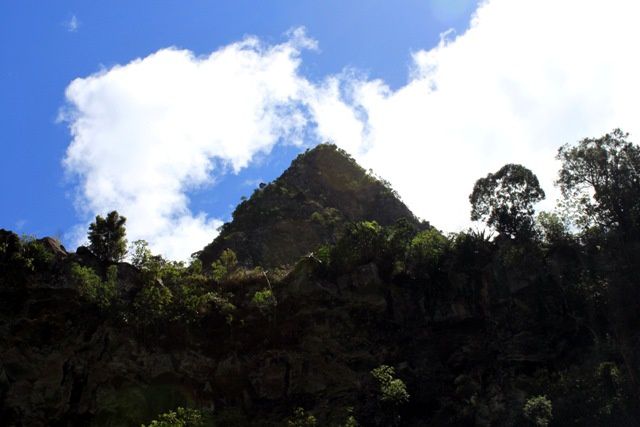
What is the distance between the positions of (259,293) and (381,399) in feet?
25.6

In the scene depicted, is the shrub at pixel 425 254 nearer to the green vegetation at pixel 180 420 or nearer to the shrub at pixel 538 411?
the shrub at pixel 538 411

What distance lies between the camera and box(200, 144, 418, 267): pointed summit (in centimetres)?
4844

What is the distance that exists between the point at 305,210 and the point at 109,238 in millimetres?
23419

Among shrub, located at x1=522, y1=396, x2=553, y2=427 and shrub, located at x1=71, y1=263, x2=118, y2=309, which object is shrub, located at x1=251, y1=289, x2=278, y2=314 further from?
shrub, located at x1=522, y1=396, x2=553, y2=427

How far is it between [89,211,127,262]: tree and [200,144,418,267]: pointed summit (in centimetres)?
1462

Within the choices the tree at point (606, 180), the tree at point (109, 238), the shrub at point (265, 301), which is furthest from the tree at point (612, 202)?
the tree at point (109, 238)

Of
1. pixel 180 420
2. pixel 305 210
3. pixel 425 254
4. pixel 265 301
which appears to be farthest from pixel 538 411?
pixel 305 210

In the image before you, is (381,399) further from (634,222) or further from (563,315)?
(634,222)

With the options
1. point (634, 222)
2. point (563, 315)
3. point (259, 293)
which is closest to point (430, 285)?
point (563, 315)

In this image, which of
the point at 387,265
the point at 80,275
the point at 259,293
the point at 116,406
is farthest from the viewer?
the point at 387,265

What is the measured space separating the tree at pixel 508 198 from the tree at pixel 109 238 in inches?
763

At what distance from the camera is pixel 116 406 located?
86.8 ft

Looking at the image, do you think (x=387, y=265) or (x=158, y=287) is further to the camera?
(x=387, y=265)

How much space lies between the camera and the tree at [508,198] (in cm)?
3544
